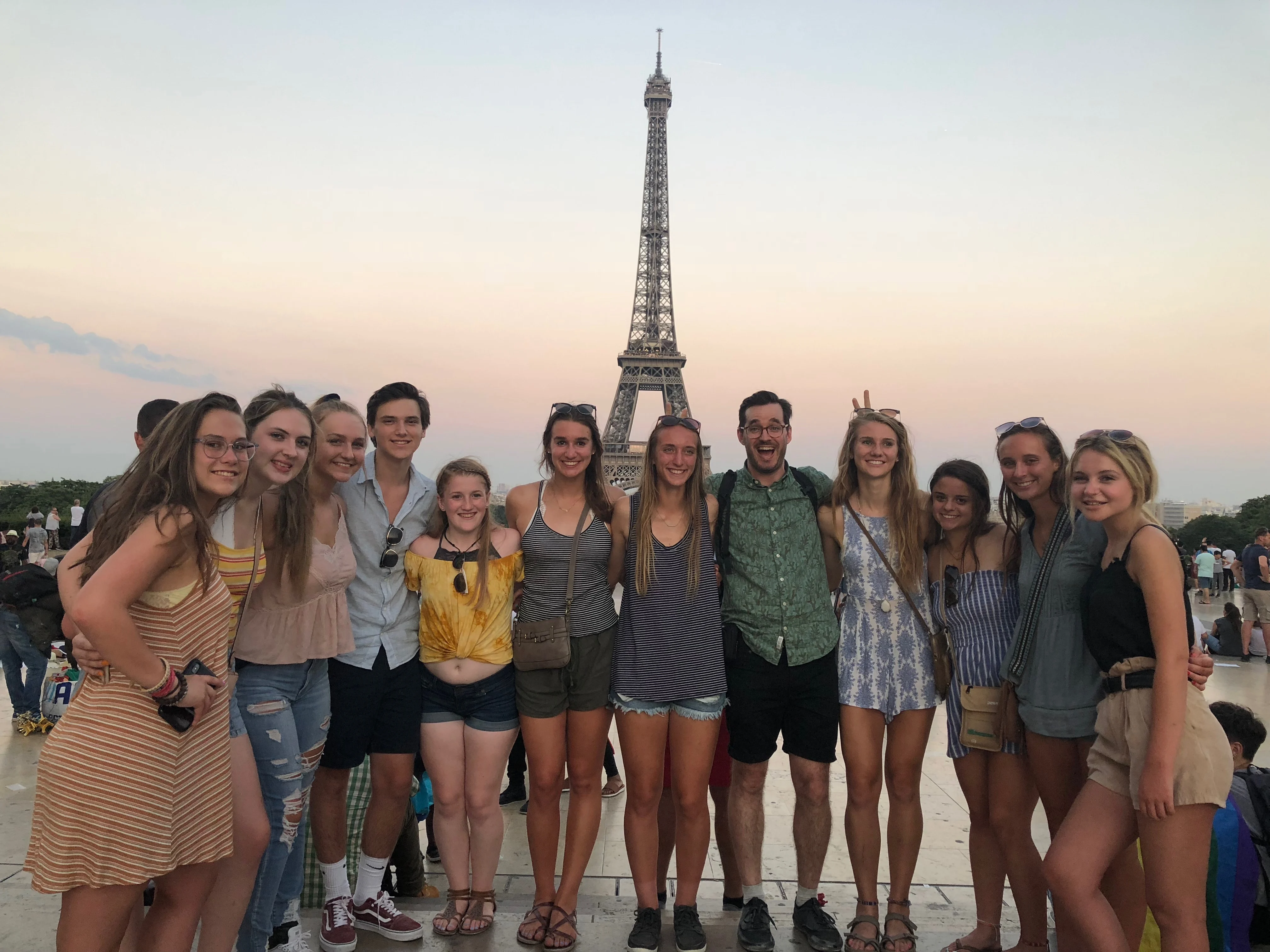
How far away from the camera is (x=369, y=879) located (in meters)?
3.46

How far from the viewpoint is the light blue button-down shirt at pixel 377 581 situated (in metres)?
3.41

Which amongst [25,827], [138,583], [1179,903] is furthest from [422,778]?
[1179,903]

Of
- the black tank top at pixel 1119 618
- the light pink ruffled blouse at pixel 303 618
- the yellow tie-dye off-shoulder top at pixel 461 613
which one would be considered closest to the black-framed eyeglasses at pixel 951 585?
the black tank top at pixel 1119 618

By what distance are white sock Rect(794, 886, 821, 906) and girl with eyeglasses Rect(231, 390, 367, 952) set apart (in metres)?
2.02

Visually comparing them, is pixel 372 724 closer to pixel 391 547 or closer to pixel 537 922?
pixel 391 547

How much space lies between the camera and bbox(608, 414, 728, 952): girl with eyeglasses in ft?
11.1

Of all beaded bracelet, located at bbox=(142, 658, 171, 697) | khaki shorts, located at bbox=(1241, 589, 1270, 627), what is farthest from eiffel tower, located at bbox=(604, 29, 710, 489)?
beaded bracelet, located at bbox=(142, 658, 171, 697)

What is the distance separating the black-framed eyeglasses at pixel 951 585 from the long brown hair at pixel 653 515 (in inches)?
42.7

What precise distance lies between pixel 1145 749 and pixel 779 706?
1.36m

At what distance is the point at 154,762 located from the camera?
237 centimetres

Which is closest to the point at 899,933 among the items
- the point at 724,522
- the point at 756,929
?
the point at 756,929

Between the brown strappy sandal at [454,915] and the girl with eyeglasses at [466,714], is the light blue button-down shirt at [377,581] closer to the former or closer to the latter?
the girl with eyeglasses at [466,714]

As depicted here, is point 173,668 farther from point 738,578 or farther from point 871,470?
point 871,470

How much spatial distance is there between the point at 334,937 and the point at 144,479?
202 centimetres
